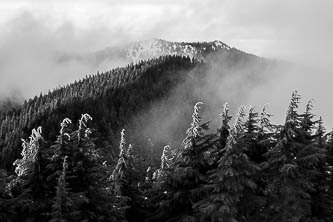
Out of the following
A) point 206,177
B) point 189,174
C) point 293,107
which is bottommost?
point 206,177

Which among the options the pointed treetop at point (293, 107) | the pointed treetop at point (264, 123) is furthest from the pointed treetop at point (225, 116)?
the pointed treetop at point (293, 107)

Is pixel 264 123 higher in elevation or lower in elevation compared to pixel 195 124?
higher

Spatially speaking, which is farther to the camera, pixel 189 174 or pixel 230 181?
pixel 189 174

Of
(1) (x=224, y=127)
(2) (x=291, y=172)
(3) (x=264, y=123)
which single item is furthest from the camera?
(3) (x=264, y=123)

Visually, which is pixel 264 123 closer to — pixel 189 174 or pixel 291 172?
pixel 291 172

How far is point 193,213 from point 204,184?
150 centimetres

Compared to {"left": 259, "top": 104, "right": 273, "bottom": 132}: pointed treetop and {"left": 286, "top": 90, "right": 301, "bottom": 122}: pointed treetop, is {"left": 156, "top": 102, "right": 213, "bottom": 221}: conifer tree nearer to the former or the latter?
{"left": 259, "top": 104, "right": 273, "bottom": 132}: pointed treetop

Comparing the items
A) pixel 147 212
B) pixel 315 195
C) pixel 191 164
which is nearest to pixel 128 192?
pixel 147 212

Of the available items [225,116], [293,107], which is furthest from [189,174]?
[293,107]

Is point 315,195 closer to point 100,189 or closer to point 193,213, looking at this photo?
point 193,213

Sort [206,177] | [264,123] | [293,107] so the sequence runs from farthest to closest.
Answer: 1. [264,123]
2. [206,177]
3. [293,107]

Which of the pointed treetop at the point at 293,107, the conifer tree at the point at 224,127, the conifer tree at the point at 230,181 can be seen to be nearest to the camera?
the conifer tree at the point at 230,181

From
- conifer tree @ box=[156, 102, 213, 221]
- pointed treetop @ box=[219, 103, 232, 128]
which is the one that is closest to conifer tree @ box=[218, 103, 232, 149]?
pointed treetop @ box=[219, 103, 232, 128]

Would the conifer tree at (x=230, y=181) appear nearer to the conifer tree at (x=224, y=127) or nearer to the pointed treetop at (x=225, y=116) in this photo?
the pointed treetop at (x=225, y=116)
